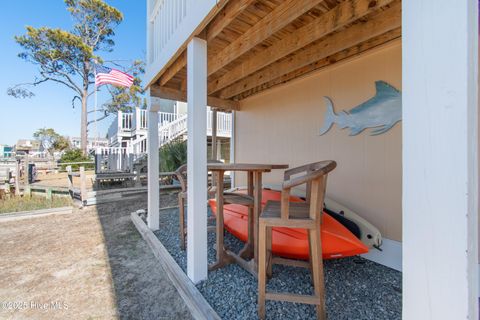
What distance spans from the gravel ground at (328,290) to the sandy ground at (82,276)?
1.09 feet

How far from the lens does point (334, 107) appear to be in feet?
9.71

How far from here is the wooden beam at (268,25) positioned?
1704 millimetres

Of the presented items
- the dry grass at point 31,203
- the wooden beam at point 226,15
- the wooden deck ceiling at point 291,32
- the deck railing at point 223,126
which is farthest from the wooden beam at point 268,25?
the deck railing at point 223,126

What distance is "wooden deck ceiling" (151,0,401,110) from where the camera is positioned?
176 cm

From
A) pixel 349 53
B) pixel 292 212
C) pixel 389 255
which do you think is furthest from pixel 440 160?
pixel 349 53

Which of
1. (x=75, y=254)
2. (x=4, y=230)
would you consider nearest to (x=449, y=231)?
(x=75, y=254)

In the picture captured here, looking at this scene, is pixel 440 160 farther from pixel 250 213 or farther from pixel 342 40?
pixel 342 40

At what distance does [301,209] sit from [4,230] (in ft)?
16.9

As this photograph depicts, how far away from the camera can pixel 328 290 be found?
191 cm

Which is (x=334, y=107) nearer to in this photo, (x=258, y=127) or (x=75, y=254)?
(x=258, y=127)

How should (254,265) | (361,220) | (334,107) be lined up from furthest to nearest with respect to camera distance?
(334,107)
(361,220)
(254,265)

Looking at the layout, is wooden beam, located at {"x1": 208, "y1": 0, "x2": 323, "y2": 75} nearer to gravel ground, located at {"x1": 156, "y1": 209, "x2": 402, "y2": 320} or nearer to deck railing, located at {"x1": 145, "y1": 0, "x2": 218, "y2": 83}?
deck railing, located at {"x1": 145, "y1": 0, "x2": 218, "y2": 83}

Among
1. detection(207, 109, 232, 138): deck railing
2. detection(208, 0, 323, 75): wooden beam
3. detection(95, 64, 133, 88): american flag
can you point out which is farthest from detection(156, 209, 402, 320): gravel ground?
detection(95, 64, 133, 88): american flag

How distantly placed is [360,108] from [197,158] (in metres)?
2.07
